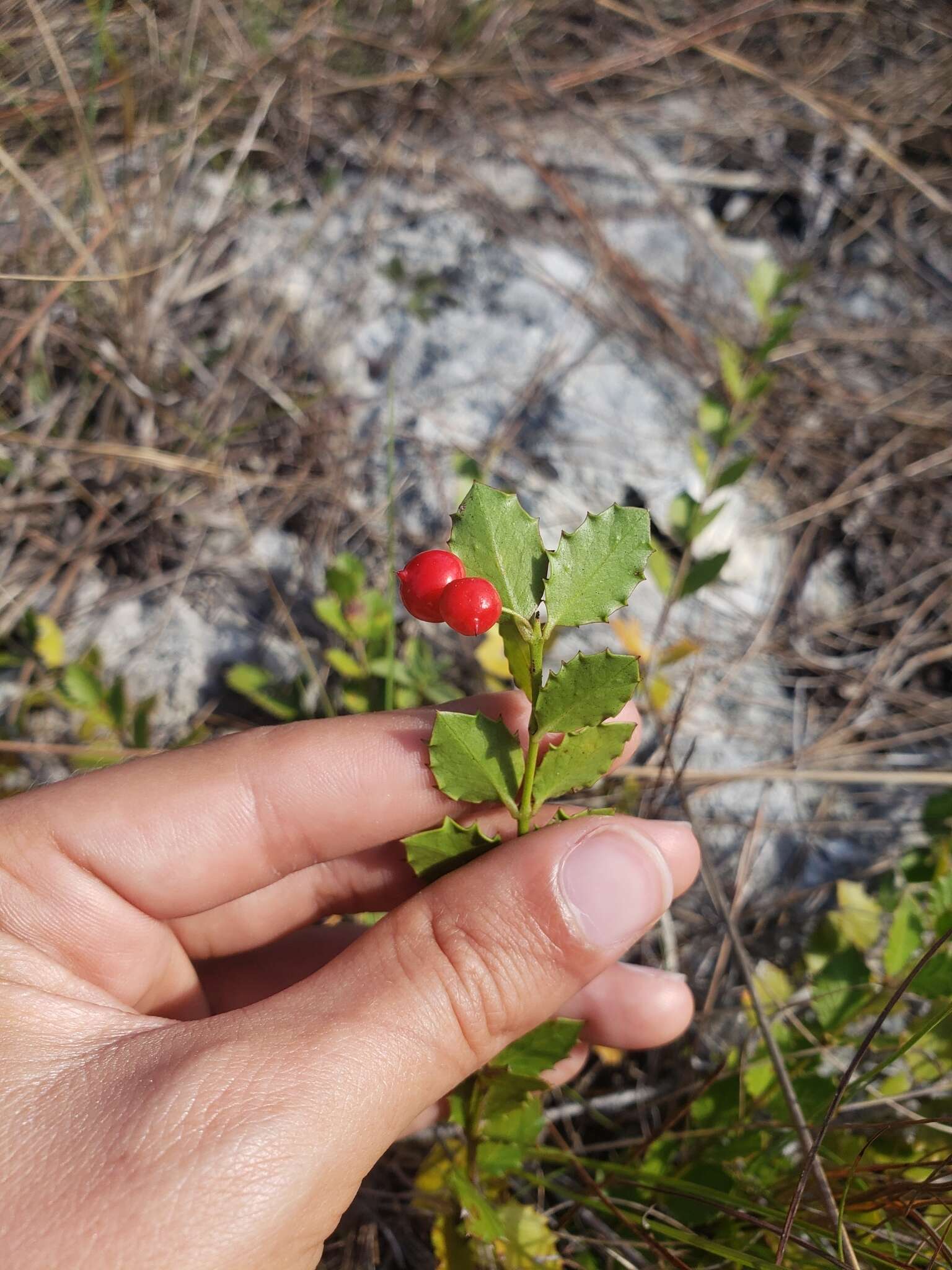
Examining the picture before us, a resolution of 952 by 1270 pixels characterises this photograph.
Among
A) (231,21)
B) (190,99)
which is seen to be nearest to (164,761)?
(190,99)

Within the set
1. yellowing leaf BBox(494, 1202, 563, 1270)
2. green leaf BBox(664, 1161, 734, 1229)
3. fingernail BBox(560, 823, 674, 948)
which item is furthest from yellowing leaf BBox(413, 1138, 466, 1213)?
fingernail BBox(560, 823, 674, 948)

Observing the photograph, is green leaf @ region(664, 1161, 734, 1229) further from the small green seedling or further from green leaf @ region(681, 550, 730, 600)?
green leaf @ region(681, 550, 730, 600)

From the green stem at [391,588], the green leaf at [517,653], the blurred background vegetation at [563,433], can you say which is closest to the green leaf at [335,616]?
the blurred background vegetation at [563,433]

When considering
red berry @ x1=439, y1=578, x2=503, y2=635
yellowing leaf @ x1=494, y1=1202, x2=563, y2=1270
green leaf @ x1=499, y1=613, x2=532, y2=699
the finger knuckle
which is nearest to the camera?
red berry @ x1=439, y1=578, x2=503, y2=635

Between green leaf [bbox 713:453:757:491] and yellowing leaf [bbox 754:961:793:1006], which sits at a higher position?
green leaf [bbox 713:453:757:491]

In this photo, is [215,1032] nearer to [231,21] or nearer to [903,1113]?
[903,1113]

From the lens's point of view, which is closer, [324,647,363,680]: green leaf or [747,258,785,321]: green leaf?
[747,258,785,321]: green leaf
